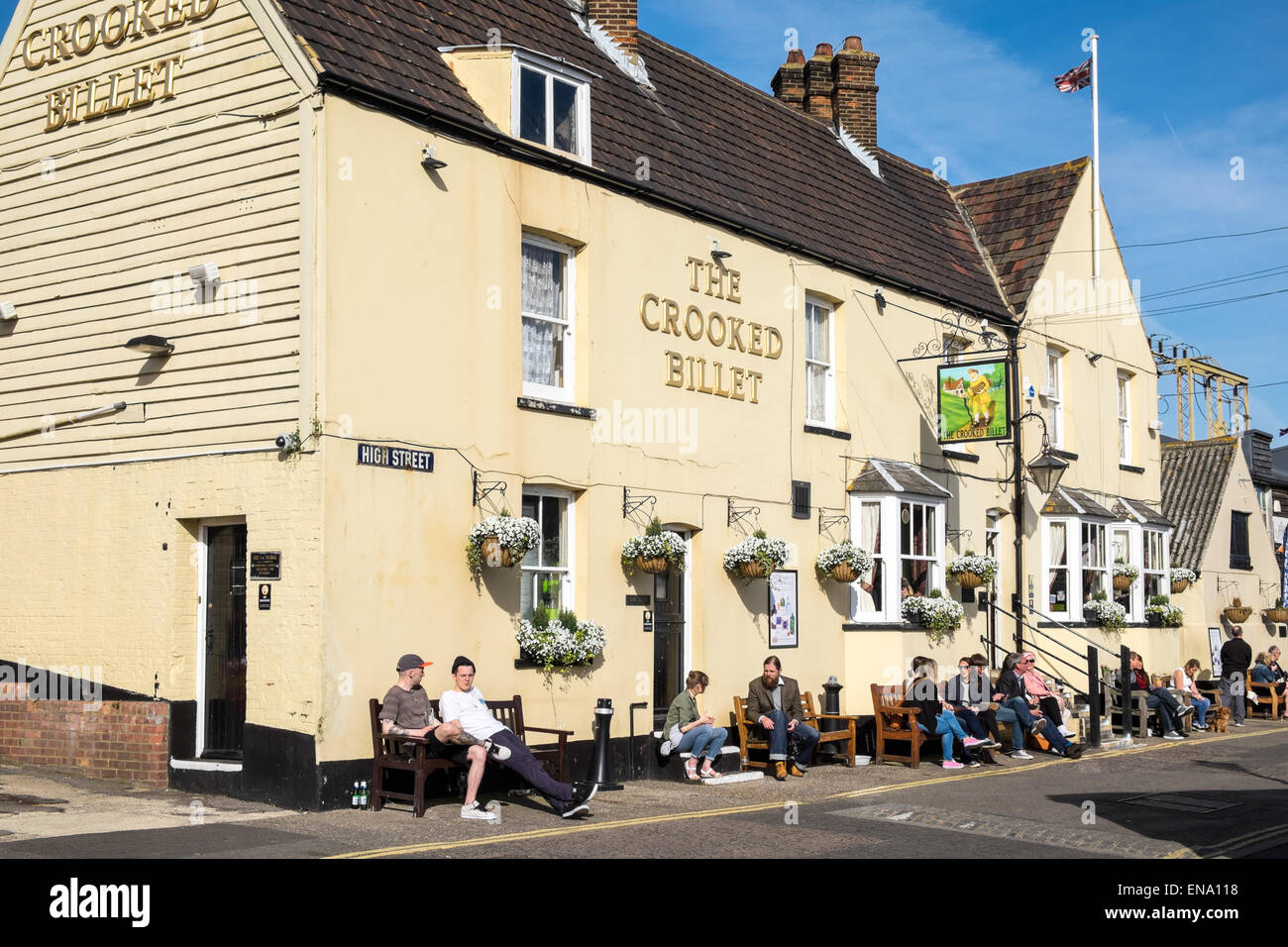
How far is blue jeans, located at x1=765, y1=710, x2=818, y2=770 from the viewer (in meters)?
15.9

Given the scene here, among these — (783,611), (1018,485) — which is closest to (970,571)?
(1018,485)

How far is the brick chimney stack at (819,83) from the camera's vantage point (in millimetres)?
24594

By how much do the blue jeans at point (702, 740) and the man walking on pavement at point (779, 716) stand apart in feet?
2.11

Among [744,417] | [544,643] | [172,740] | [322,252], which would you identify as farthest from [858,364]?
[172,740]

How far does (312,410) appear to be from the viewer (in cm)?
1243

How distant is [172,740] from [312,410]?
3.75 metres

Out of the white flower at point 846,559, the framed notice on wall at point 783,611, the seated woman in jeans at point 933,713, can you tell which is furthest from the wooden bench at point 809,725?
the white flower at point 846,559

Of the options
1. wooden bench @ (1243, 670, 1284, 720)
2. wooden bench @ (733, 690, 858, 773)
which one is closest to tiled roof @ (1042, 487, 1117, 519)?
wooden bench @ (1243, 670, 1284, 720)

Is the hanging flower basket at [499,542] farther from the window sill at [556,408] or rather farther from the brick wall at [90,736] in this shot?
the brick wall at [90,736]

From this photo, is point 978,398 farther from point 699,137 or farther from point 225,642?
point 225,642

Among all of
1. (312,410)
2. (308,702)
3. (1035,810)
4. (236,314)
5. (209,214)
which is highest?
(209,214)

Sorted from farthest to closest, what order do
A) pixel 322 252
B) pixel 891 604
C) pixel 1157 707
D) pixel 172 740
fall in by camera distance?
pixel 1157 707, pixel 891 604, pixel 172 740, pixel 322 252

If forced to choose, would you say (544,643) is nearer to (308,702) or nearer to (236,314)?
(308,702)

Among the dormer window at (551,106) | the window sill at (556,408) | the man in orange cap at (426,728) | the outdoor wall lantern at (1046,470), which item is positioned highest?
the dormer window at (551,106)
